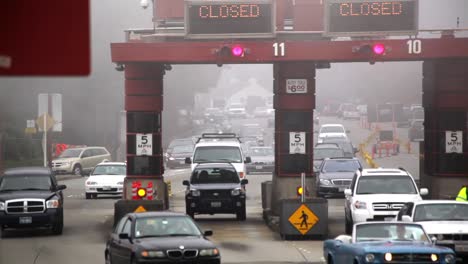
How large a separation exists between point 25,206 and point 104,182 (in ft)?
49.9

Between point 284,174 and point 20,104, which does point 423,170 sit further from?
point 20,104

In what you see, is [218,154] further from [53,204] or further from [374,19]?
[53,204]

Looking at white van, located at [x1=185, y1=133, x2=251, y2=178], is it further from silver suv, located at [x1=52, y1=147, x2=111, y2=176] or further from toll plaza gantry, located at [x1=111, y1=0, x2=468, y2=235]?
silver suv, located at [x1=52, y1=147, x2=111, y2=176]

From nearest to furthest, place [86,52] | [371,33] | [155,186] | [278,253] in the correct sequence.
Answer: [86,52], [278,253], [371,33], [155,186]

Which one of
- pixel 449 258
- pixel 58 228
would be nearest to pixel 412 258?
pixel 449 258

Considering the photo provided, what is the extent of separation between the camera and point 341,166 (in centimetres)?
4162

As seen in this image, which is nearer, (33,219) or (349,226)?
(33,219)

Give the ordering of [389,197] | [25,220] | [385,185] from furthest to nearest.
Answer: [25,220] < [385,185] < [389,197]

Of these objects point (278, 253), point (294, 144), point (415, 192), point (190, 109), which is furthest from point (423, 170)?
point (190, 109)

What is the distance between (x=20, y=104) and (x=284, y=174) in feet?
140

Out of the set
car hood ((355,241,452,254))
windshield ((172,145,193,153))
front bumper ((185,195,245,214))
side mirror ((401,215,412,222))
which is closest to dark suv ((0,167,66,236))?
front bumper ((185,195,245,214))

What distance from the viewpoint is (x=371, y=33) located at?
30.1m

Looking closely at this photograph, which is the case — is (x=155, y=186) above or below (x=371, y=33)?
below

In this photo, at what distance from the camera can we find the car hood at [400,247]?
16.5 meters
